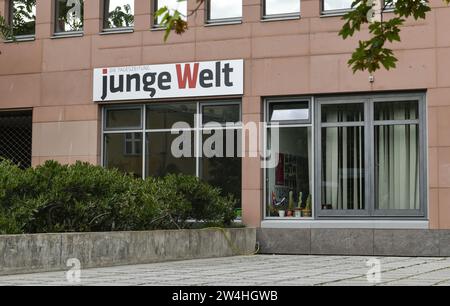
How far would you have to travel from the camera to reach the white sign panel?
17969mm

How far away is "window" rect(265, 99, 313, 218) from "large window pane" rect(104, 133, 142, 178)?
3061 millimetres

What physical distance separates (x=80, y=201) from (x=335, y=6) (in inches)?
300

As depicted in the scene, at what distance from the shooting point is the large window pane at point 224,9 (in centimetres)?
1839

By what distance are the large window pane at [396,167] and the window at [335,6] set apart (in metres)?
2.63

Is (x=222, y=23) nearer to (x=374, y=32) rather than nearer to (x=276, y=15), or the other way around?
(x=276, y=15)

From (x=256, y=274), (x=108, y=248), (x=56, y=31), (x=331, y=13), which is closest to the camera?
(x=256, y=274)

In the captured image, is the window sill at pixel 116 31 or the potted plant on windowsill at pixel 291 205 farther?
the window sill at pixel 116 31

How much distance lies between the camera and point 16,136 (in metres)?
20.8

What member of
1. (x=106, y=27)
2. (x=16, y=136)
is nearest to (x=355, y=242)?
(x=106, y=27)

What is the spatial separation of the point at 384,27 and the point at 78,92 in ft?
38.9

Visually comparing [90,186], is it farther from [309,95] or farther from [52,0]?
[52,0]

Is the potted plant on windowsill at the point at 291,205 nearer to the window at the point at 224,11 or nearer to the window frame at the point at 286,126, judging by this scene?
the window frame at the point at 286,126

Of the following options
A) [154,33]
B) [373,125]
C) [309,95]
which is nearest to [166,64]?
[154,33]

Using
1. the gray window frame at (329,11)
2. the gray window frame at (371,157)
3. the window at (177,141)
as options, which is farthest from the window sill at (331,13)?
the window at (177,141)
